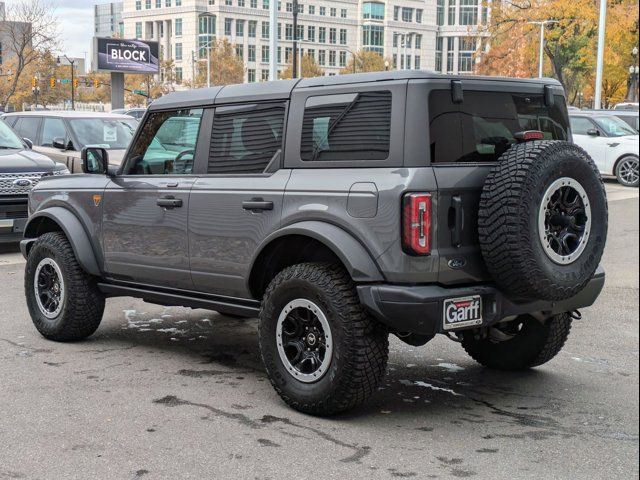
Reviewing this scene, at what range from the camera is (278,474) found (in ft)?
14.5

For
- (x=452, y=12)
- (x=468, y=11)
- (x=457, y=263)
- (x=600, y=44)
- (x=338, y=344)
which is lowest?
(x=338, y=344)

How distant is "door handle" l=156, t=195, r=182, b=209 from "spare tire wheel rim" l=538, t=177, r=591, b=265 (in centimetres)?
253

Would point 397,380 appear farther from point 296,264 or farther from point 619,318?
point 619,318

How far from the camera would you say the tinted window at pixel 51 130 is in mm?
16781

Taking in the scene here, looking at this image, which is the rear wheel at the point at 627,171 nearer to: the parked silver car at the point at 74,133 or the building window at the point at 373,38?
the parked silver car at the point at 74,133

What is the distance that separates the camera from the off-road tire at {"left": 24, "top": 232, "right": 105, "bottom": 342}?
23.3 ft

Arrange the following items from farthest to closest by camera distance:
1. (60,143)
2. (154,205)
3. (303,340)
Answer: (60,143)
(154,205)
(303,340)

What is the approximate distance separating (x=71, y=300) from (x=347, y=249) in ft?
9.33

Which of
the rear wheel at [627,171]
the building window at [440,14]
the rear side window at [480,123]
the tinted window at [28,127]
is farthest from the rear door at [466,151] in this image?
the building window at [440,14]

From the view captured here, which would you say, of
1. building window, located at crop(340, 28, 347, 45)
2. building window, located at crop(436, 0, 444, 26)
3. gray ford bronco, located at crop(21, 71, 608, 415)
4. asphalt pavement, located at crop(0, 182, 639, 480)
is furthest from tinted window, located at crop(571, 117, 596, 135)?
building window, located at crop(340, 28, 347, 45)

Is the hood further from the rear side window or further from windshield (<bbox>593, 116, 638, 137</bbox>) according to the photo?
windshield (<bbox>593, 116, 638, 137</bbox>)

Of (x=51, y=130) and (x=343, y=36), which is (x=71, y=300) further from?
(x=343, y=36)

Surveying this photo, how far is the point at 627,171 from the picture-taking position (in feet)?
76.5

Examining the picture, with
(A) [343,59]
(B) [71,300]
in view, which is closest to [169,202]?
(B) [71,300]
